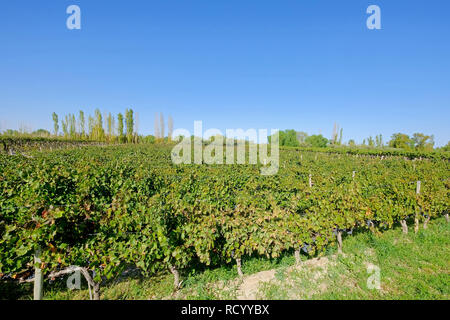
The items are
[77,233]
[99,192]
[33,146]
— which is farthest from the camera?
[33,146]

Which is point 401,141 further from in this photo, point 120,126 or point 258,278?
point 120,126

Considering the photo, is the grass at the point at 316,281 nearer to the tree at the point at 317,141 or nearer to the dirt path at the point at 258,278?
the dirt path at the point at 258,278

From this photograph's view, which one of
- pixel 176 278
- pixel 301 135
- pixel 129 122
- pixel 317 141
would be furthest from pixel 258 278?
pixel 301 135

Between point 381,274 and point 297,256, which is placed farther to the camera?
point 297,256

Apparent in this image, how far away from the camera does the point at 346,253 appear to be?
4777mm

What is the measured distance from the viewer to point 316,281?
12.3ft

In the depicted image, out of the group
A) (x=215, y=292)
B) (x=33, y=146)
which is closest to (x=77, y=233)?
(x=215, y=292)

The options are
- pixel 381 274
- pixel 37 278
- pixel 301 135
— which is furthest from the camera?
pixel 301 135

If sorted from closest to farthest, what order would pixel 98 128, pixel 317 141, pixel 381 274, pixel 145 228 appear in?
pixel 145 228, pixel 381 274, pixel 98 128, pixel 317 141

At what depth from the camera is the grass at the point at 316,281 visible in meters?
3.50

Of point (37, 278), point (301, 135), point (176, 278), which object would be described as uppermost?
point (301, 135)
